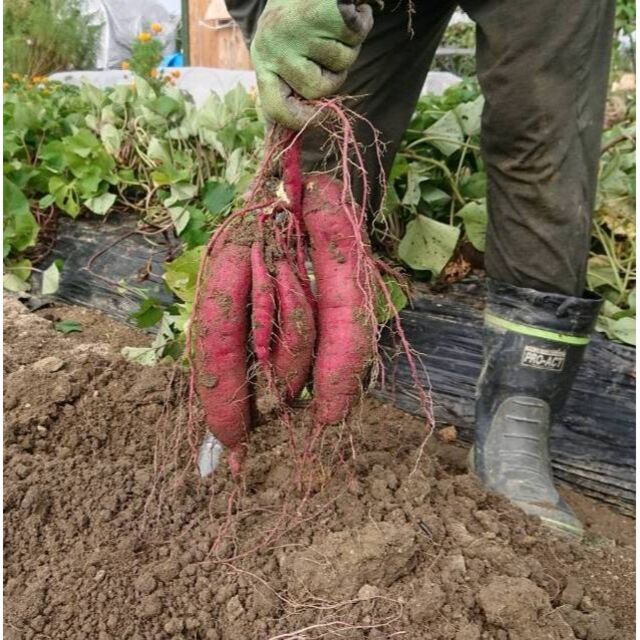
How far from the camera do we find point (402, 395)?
1852mm

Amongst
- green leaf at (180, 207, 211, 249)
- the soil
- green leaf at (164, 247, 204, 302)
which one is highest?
green leaf at (164, 247, 204, 302)

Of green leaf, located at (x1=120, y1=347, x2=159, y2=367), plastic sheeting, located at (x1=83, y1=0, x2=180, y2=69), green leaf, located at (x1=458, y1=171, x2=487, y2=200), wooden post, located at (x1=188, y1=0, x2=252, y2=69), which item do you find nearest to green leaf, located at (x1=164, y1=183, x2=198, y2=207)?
green leaf, located at (x1=120, y1=347, x2=159, y2=367)

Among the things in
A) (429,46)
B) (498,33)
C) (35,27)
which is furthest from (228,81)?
(498,33)

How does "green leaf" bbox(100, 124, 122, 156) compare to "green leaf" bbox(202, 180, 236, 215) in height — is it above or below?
above

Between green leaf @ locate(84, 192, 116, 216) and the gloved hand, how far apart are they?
152cm

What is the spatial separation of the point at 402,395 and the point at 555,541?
0.62 metres

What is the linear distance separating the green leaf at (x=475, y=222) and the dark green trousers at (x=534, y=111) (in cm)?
42

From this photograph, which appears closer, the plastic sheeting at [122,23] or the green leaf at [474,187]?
the green leaf at [474,187]

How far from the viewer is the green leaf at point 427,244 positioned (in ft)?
6.17

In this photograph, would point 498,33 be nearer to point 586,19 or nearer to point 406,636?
point 586,19

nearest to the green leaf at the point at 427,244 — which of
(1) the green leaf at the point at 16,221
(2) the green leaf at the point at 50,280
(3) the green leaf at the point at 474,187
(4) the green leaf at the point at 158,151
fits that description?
(3) the green leaf at the point at 474,187

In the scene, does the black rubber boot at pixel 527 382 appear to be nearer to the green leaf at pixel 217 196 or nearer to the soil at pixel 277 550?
the soil at pixel 277 550

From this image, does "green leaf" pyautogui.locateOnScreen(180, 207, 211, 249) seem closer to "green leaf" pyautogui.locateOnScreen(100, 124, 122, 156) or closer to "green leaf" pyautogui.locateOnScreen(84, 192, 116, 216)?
"green leaf" pyautogui.locateOnScreen(84, 192, 116, 216)

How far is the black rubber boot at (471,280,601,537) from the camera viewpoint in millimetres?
1405
